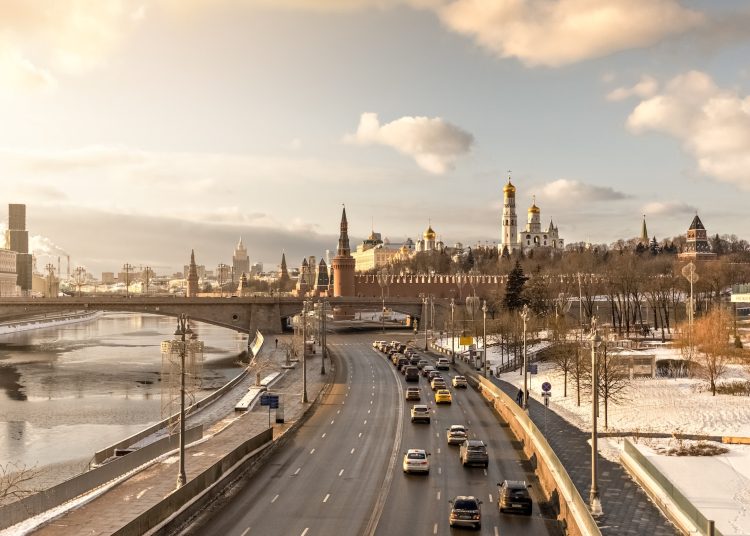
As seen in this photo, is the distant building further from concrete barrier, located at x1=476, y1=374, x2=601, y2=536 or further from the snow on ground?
concrete barrier, located at x1=476, y1=374, x2=601, y2=536

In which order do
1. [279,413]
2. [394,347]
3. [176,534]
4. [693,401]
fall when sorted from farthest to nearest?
[394,347]
[693,401]
[279,413]
[176,534]

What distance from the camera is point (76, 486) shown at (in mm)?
25609

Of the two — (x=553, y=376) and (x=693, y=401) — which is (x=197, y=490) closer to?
(x=693, y=401)

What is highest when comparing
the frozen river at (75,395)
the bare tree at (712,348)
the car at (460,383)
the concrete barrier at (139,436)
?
the bare tree at (712,348)

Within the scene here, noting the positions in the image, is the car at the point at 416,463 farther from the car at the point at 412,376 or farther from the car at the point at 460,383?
the car at the point at 412,376

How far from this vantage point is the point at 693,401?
43656mm

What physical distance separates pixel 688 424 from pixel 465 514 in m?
21.0

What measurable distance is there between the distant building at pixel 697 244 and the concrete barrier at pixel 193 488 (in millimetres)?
155529

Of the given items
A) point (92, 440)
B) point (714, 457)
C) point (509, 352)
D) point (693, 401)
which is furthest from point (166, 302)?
point (714, 457)

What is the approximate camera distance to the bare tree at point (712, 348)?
4681cm

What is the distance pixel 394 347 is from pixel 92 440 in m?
46.8

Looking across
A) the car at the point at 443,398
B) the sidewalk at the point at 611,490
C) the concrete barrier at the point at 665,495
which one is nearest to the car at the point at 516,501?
the sidewalk at the point at 611,490

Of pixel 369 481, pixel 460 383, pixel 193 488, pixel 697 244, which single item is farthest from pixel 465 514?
pixel 697 244

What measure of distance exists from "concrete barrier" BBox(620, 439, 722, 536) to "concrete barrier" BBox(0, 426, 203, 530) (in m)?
19.9
